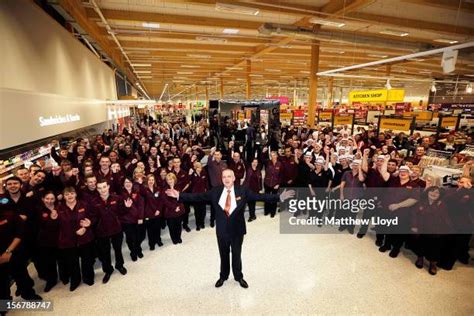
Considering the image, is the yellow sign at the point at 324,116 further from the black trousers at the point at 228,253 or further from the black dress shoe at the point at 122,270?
the black dress shoe at the point at 122,270

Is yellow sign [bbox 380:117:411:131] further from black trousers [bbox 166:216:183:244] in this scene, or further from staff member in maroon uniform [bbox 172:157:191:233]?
black trousers [bbox 166:216:183:244]

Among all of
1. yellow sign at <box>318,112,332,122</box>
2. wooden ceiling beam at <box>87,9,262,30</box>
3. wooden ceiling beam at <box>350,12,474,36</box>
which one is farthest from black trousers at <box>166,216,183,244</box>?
yellow sign at <box>318,112,332,122</box>

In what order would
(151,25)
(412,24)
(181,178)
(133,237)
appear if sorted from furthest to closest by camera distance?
(151,25) → (412,24) → (181,178) → (133,237)

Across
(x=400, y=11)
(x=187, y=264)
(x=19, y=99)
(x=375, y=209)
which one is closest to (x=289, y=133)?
(x=400, y=11)

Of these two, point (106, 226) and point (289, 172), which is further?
point (289, 172)

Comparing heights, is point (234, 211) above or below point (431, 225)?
above

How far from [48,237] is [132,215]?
1000 mm

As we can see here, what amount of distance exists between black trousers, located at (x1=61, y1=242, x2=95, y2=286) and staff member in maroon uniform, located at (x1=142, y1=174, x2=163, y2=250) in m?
0.89

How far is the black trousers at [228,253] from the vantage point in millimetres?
3082

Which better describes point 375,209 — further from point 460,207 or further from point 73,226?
point 73,226

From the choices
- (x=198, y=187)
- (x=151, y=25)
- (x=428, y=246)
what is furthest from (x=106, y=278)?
(x=151, y=25)

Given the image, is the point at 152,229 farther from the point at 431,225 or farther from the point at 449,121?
the point at 449,121

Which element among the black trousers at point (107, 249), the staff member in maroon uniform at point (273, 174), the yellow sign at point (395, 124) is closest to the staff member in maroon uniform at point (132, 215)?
the black trousers at point (107, 249)

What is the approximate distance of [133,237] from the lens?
3.78m
